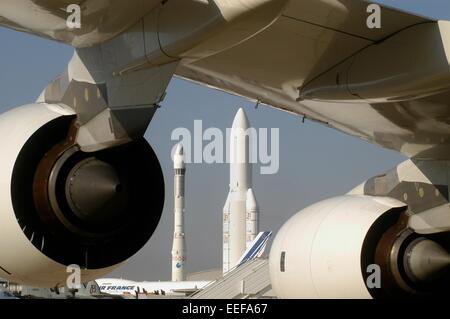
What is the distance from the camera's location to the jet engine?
940 cm

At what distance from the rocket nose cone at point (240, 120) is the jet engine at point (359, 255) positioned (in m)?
52.5

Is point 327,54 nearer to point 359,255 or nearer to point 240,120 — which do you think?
point 359,255

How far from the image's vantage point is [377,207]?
9.62 metres

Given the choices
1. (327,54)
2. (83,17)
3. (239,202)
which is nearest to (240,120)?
(239,202)

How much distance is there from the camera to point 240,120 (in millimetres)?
63406

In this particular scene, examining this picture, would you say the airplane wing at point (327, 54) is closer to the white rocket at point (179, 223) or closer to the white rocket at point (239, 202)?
the white rocket at point (239, 202)

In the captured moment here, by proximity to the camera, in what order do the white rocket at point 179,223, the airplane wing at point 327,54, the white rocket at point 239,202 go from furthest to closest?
the white rocket at point 179,223 → the white rocket at point 239,202 → the airplane wing at point 327,54

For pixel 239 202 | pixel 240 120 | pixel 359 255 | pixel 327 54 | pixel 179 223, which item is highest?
pixel 240 120

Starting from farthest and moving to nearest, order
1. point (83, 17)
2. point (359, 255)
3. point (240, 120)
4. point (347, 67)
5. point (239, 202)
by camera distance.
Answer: point (239, 202)
point (240, 120)
point (359, 255)
point (347, 67)
point (83, 17)

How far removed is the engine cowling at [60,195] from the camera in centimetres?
707

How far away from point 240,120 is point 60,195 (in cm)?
5646

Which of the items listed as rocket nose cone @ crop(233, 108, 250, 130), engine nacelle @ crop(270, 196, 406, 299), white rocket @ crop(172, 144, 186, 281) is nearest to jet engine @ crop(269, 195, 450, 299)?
engine nacelle @ crop(270, 196, 406, 299)

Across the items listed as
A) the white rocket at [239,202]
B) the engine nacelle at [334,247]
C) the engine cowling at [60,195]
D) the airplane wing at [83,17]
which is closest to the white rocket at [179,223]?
the white rocket at [239,202]
